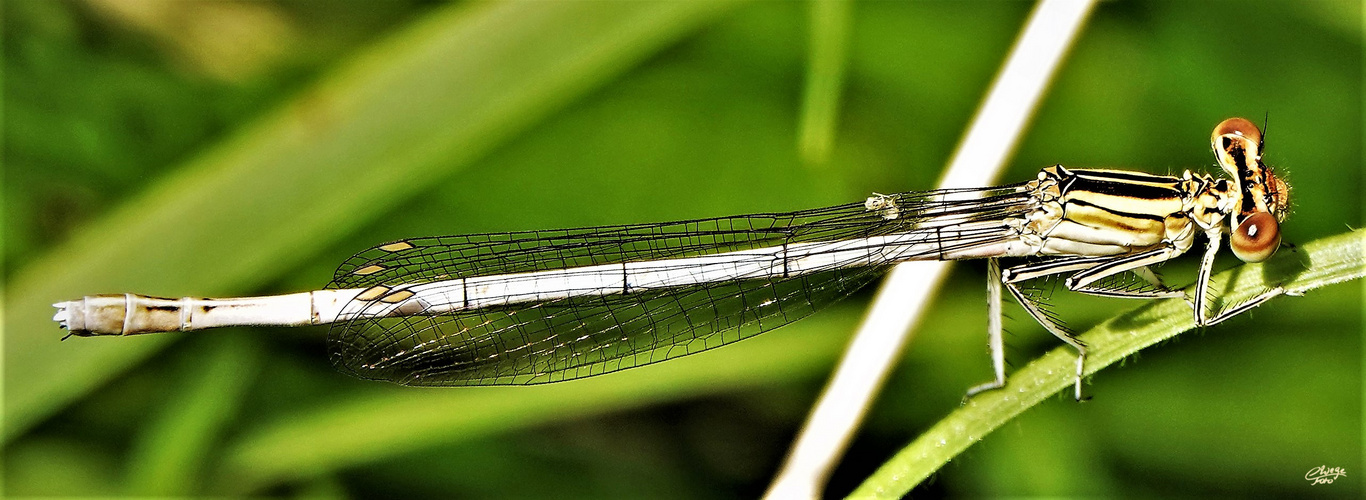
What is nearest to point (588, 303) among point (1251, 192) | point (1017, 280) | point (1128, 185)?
point (1017, 280)

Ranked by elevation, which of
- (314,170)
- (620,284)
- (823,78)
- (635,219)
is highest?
(823,78)

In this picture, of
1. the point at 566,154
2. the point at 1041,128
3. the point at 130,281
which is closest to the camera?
the point at 130,281

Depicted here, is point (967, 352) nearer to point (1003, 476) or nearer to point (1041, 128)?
point (1003, 476)

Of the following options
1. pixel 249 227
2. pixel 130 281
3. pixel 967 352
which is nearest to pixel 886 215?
Answer: pixel 967 352

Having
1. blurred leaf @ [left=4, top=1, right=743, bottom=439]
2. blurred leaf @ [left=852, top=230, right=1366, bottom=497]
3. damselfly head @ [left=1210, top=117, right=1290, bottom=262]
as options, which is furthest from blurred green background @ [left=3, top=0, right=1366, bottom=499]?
blurred leaf @ [left=852, top=230, right=1366, bottom=497]

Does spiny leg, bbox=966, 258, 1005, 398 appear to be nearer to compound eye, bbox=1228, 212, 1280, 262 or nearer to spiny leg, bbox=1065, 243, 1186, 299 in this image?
spiny leg, bbox=1065, 243, 1186, 299

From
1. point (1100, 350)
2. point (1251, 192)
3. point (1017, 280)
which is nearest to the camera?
point (1100, 350)

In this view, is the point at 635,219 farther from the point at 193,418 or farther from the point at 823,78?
the point at 193,418
